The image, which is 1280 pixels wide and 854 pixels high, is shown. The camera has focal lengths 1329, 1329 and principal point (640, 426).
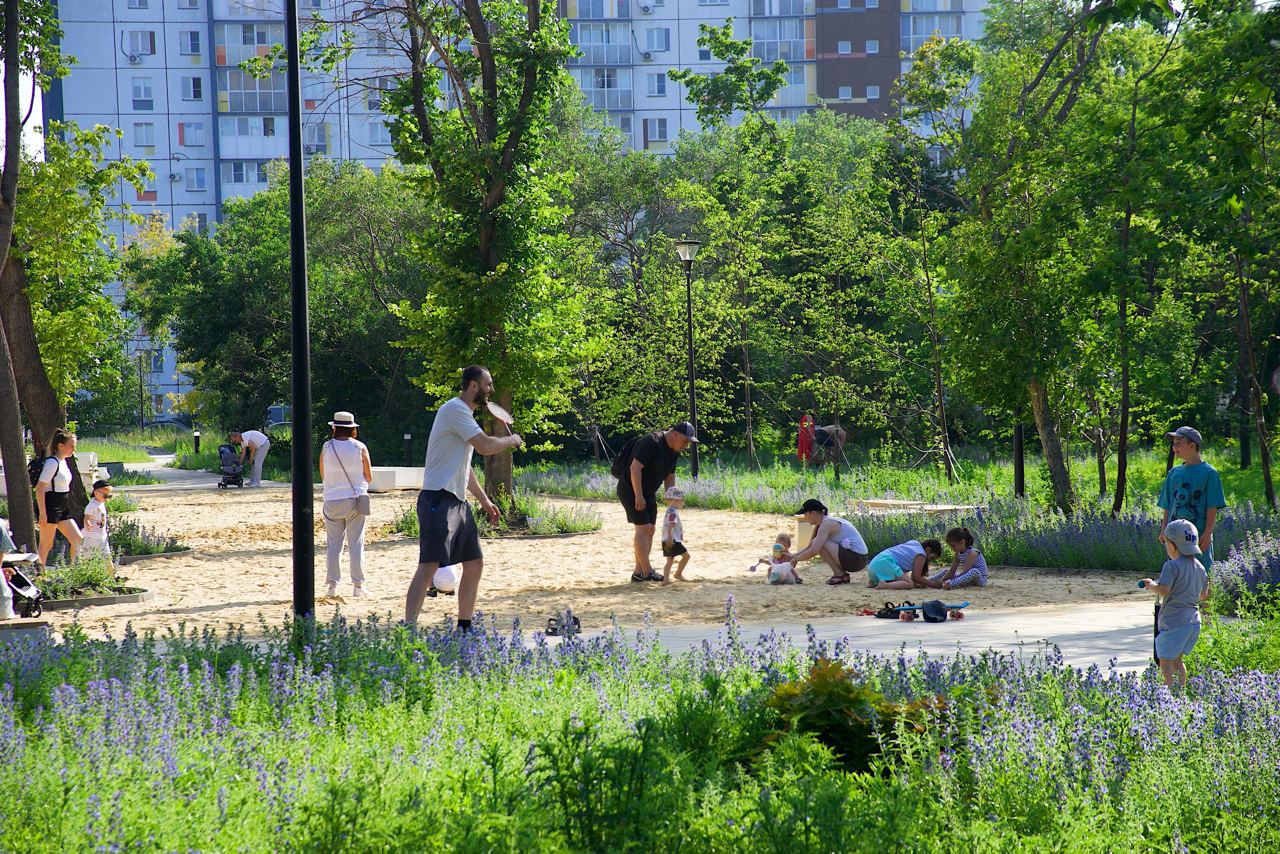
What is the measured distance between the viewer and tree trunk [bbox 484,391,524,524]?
19408 millimetres

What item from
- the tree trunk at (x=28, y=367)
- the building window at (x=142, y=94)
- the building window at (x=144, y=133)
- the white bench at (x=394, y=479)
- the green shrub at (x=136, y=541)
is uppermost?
the building window at (x=142, y=94)

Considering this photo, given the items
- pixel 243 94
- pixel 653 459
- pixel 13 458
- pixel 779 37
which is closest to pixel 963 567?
pixel 653 459

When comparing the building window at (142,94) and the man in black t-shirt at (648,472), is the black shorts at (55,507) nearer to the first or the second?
the man in black t-shirt at (648,472)

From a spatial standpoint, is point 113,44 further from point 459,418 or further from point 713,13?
point 459,418

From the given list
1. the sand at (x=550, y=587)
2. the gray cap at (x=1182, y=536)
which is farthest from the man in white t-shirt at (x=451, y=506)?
the gray cap at (x=1182, y=536)

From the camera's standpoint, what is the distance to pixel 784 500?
22484 millimetres

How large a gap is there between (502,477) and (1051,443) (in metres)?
7.94

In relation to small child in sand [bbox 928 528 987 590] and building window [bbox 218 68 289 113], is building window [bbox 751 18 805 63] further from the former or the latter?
small child in sand [bbox 928 528 987 590]

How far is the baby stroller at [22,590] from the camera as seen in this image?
10539 mm

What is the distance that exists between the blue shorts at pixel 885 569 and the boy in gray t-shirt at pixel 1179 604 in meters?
5.39

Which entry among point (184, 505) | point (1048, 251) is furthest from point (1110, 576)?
point (184, 505)

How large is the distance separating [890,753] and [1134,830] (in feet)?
3.95

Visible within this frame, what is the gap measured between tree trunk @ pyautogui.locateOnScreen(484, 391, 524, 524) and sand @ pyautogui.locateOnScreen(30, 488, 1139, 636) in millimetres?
1299

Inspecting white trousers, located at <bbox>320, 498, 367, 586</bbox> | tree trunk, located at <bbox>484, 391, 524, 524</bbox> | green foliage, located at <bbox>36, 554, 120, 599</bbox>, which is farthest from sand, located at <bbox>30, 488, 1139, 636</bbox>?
tree trunk, located at <bbox>484, 391, 524, 524</bbox>
